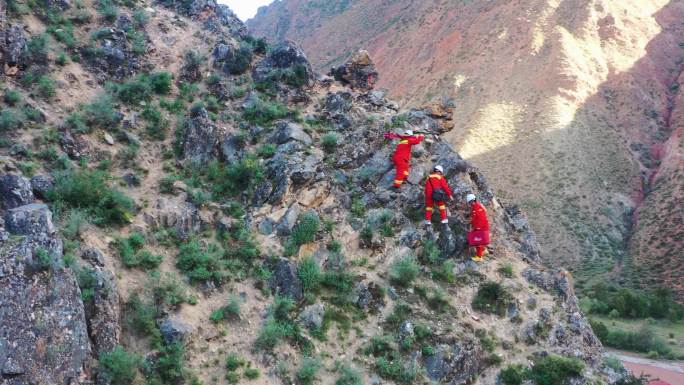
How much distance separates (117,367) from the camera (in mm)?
8836

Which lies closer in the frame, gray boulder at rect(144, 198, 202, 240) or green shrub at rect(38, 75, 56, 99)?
gray boulder at rect(144, 198, 202, 240)

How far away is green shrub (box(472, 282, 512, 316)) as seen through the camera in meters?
12.6

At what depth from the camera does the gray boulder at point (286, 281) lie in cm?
1166

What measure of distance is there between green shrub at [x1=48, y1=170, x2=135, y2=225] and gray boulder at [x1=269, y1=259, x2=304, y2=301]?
3345 millimetres

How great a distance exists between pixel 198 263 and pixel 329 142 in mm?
5337

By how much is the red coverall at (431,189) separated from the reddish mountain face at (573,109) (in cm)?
2413

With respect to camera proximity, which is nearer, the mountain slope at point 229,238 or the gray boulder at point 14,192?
the mountain slope at point 229,238

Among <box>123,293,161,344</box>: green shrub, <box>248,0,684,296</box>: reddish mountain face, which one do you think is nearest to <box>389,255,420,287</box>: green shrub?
<box>123,293,161,344</box>: green shrub

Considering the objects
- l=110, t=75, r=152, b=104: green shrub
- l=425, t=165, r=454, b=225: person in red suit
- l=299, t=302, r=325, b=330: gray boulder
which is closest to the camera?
l=299, t=302, r=325, b=330: gray boulder

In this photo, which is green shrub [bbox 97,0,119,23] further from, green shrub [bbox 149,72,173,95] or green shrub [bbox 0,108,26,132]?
green shrub [bbox 0,108,26,132]

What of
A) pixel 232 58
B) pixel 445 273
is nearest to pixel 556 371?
pixel 445 273

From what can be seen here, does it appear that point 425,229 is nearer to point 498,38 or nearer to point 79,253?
point 79,253

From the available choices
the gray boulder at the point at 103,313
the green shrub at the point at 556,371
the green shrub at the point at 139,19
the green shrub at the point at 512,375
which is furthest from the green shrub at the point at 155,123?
the green shrub at the point at 556,371

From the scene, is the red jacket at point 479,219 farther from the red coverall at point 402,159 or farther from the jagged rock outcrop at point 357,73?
the jagged rock outcrop at point 357,73
